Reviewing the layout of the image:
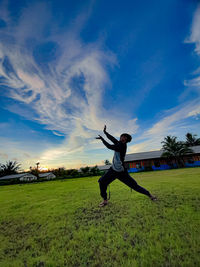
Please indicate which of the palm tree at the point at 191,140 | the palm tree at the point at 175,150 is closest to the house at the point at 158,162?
the palm tree at the point at 175,150

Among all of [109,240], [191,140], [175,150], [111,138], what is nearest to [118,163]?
[111,138]

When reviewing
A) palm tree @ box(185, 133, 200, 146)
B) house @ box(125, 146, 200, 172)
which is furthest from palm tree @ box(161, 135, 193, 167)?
palm tree @ box(185, 133, 200, 146)

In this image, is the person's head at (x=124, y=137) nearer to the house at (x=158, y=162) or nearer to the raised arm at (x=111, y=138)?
the raised arm at (x=111, y=138)

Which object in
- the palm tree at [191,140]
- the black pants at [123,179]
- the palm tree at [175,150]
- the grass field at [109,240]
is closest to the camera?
the grass field at [109,240]

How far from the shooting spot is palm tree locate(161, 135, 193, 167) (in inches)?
1148

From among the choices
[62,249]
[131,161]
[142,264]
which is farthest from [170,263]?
[131,161]

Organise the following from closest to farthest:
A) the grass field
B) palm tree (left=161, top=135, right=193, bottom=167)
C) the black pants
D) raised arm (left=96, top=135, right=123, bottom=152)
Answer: the grass field
raised arm (left=96, top=135, right=123, bottom=152)
the black pants
palm tree (left=161, top=135, right=193, bottom=167)

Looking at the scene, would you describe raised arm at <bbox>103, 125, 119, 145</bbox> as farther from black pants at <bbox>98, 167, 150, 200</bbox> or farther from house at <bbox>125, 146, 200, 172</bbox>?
house at <bbox>125, 146, 200, 172</bbox>

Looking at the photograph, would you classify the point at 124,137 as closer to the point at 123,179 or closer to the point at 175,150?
the point at 123,179

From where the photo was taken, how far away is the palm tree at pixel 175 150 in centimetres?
2916

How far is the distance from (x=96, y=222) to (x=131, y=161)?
1326 inches

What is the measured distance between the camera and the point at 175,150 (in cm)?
2972

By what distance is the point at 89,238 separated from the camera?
1876 millimetres

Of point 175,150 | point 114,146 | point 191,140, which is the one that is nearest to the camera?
point 114,146
